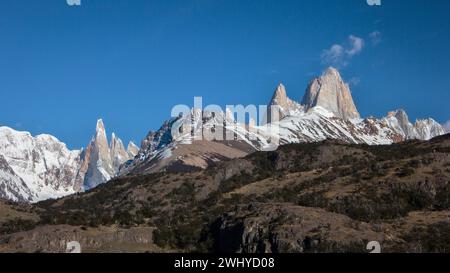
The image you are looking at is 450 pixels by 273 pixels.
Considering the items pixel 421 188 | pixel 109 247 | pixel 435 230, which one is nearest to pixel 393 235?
pixel 435 230

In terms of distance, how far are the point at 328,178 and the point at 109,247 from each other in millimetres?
70443

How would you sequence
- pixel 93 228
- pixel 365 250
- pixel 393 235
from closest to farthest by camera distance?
pixel 365 250 < pixel 393 235 < pixel 93 228

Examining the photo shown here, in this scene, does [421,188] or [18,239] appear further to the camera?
[421,188]

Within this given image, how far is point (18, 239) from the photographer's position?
131875 millimetres

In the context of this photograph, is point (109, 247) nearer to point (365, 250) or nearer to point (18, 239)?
point (18, 239)

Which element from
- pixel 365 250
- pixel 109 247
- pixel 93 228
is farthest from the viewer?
pixel 93 228

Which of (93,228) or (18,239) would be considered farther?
(93,228)
